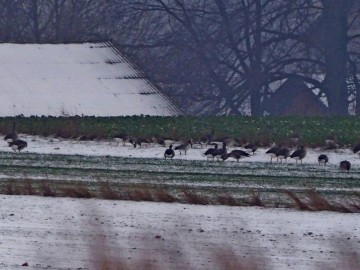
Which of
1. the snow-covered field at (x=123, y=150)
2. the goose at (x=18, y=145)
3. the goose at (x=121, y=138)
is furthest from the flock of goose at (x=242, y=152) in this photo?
the goose at (x=121, y=138)

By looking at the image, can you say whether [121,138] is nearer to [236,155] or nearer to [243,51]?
[236,155]

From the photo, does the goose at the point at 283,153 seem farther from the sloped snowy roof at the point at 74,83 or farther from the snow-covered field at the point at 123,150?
the sloped snowy roof at the point at 74,83

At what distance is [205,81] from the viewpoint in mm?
60469

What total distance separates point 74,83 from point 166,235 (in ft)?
117

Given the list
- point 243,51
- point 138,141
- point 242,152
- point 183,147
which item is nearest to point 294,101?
point 243,51

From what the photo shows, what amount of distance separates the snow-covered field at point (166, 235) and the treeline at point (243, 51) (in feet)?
119

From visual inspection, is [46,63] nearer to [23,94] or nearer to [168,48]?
[23,94]

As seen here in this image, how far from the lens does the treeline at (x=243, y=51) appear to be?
59031 mm

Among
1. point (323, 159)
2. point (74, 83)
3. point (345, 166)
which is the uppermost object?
point (74, 83)

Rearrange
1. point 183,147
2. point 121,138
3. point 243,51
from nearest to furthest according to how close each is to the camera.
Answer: point 183,147
point 121,138
point 243,51

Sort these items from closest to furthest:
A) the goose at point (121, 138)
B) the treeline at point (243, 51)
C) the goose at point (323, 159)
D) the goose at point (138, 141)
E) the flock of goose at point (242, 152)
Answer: the goose at point (323, 159) < the flock of goose at point (242, 152) < the goose at point (138, 141) < the goose at point (121, 138) < the treeline at point (243, 51)

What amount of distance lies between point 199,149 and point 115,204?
14267mm

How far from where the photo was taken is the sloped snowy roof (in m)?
49.6

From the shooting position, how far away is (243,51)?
60500mm
